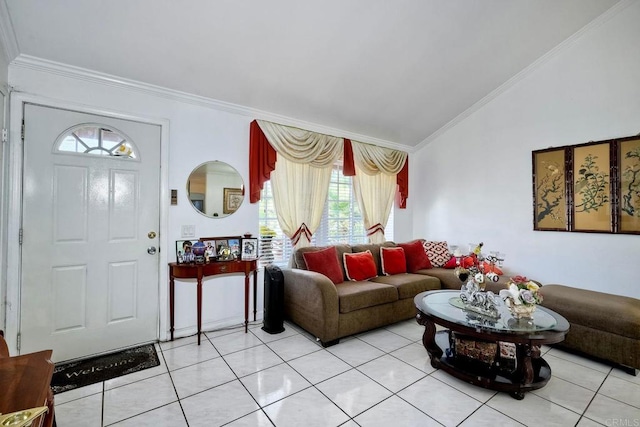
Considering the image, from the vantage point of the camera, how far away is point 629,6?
9.80 feet

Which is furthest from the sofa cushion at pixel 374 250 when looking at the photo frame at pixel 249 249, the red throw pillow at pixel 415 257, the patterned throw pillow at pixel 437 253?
the photo frame at pixel 249 249

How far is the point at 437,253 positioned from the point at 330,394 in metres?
2.86

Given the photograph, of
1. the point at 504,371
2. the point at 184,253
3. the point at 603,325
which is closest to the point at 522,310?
the point at 504,371

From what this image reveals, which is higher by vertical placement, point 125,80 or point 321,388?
point 125,80

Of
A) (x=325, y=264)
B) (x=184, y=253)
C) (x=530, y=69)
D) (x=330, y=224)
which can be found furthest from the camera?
(x=330, y=224)

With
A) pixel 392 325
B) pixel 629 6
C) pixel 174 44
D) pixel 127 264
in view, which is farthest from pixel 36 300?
pixel 629 6

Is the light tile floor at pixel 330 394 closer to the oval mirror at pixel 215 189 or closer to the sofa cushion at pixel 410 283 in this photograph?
the sofa cushion at pixel 410 283

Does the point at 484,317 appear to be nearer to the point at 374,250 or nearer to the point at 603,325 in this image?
the point at 603,325

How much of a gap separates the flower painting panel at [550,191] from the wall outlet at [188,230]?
408 cm

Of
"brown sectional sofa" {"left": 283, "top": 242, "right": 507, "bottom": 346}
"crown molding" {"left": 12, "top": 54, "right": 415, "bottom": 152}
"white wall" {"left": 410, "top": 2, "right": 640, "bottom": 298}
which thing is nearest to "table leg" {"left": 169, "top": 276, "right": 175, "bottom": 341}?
"brown sectional sofa" {"left": 283, "top": 242, "right": 507, "bottom": 346}

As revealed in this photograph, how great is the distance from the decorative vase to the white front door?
3.11 metres

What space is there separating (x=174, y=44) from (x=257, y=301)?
2697 millimetres

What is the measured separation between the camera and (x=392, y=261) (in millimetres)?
3936

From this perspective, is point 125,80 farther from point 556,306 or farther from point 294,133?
point 556,306
